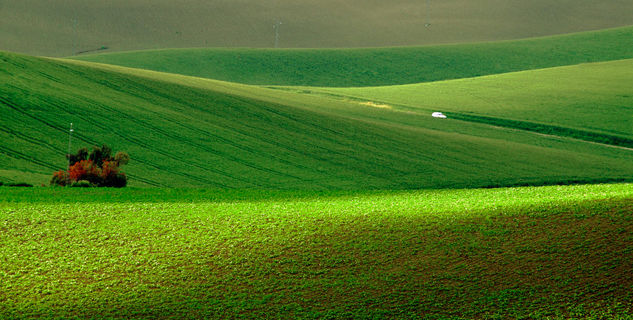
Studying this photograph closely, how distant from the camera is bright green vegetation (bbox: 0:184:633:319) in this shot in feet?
33.2

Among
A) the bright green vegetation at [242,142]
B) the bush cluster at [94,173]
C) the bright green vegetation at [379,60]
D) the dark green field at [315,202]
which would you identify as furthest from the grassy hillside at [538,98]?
the bush cluster at [94,173]

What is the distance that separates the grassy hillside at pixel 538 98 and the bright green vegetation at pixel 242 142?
5.23m

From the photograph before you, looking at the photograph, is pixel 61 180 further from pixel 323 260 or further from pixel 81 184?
pixel 323 260

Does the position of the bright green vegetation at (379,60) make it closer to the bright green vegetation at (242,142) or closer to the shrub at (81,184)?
the bright green vegetation at (242,142)

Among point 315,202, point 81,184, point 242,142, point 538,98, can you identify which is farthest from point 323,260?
point 538,98

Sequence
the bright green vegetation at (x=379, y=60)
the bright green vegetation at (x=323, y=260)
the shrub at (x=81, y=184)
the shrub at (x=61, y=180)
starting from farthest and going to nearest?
1. the bright green vegetation at (x=379, y=60)
2. the shrub at (x=61, y=180)
3. the shrub at (x=81, y=184)
4. the bright green vegetation at (x=323, y=260)

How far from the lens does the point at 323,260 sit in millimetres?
11734

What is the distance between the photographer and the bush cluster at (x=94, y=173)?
70.9ft

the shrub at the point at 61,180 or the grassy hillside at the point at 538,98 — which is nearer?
the shrub at the point at 61,180

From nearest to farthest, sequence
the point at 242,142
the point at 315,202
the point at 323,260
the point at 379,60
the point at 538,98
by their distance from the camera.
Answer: the point at 323,260
the point at 315,202
the point at 242,142
the point at 538,98
the point at 379,60

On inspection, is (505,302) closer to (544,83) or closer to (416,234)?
(416,234)

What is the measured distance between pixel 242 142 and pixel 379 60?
252 ft

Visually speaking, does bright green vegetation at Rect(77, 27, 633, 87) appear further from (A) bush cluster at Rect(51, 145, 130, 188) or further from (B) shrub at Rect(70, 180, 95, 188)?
(B) shrub at Rect(70, 180, 95, 188)

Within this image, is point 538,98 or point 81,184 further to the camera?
point 538,98
